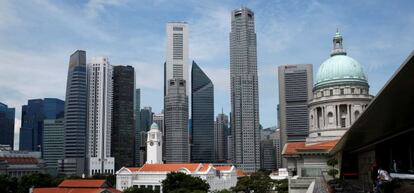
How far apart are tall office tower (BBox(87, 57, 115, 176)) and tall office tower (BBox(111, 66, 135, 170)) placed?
47.3 ft

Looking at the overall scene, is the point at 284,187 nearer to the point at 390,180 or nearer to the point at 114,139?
the point at 390,180

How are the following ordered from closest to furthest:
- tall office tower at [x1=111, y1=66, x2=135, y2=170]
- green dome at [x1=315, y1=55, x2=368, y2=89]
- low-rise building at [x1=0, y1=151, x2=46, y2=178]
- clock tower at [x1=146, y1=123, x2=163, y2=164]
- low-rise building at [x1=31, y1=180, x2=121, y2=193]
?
green dome at [x1=315, y1=55, x2=368, y2=89]
low-rise building at [x1=31, y1=180, x2=121, y2=193]
clock tower at [x1=146, y1=123, x2=163, y2=164]
low-rise building at [x1=0, y1=151, x2=46, y2=178]
tall office tower at [x1=111, y1=66, x2=135, y2=170]

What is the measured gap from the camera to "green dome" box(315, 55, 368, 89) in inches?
2655

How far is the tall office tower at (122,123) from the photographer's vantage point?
188500 millimetres

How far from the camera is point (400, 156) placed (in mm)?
28281

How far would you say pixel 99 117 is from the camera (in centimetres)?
17062

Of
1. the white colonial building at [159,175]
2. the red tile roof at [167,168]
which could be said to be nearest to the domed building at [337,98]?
the white colonial building at [159,175]

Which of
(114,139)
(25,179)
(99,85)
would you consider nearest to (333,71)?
(25,179)

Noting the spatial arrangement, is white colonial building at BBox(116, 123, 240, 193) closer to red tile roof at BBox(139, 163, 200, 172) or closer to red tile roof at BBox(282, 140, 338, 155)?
red tile roof at BBox(139, 163, 200, 172)

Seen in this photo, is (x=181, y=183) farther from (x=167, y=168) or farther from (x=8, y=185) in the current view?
(x=8, y=185)

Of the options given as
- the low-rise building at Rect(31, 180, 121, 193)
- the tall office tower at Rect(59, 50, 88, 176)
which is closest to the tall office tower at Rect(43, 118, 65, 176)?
the tall office tower at Rect(59, 50, 88, 176)

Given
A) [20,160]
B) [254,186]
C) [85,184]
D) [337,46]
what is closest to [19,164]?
[20,160]

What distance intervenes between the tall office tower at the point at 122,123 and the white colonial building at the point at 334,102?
128948 mm

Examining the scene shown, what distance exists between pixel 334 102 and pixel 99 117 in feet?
390
